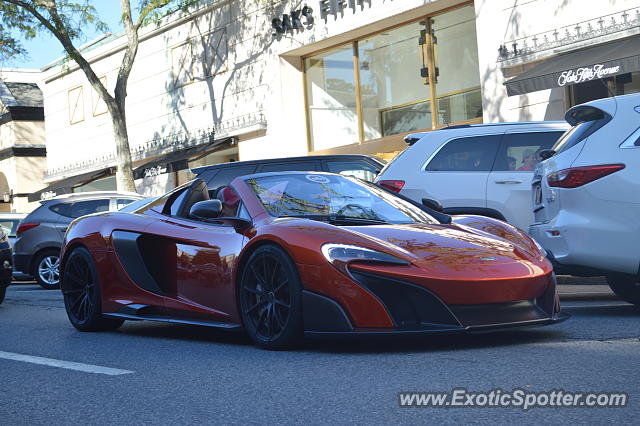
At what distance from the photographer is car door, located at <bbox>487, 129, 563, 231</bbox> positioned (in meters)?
9.27

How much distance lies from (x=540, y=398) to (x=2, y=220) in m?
16.8

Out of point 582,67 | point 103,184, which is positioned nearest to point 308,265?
point 582,67

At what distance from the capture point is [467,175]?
31.1ft

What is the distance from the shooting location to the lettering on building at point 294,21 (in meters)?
23.9

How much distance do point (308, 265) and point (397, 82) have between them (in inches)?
677

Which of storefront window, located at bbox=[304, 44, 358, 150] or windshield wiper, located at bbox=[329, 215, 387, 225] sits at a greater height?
Answer: storefront window, located at bbox=[304, 44, 358, 150]

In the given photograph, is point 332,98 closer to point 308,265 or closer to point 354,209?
point 354,209

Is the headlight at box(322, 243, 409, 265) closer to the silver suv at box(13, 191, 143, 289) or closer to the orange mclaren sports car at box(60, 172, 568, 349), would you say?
the orange mclaren sports car at box(60, 172, 568, 349)

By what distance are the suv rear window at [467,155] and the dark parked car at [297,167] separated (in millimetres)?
2283

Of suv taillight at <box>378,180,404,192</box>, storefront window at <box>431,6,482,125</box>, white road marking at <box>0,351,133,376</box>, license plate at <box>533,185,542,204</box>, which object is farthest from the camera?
storefront window at <box>431,6,482,125</box>

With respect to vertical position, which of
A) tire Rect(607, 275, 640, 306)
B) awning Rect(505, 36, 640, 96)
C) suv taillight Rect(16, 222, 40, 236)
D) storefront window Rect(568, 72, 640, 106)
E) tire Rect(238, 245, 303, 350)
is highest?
awning Rect(505, 36, 640, 96)

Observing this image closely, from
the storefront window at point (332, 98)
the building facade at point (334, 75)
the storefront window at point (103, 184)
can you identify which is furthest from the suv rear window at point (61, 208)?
the storefront window at point (103, 184)

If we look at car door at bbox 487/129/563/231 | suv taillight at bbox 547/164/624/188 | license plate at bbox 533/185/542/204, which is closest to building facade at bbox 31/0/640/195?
car door at bbox 487/129/563/231

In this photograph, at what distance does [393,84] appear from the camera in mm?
22594
